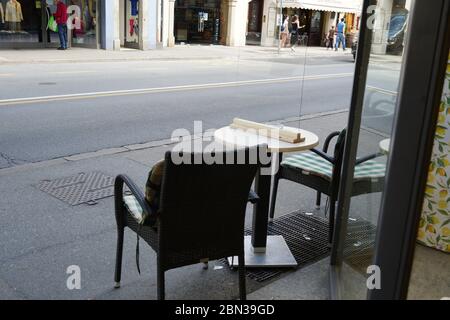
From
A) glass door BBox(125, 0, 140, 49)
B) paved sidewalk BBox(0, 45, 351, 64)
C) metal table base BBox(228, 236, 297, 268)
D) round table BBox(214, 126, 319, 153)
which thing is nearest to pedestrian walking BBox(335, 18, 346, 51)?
paved sidewalk BBox(0, 45, 351, 64)

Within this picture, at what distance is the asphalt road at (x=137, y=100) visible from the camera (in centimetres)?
666

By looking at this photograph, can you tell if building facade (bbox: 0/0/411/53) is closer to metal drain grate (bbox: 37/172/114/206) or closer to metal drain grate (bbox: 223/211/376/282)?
metal drain grate (bbox: 37/172/114/206)

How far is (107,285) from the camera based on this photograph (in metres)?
3.35

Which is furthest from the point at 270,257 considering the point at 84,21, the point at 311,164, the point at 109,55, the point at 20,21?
the point at 84,21

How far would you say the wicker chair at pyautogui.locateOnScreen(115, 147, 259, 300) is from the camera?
2738mm

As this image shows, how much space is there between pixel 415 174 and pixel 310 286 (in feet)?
5.50

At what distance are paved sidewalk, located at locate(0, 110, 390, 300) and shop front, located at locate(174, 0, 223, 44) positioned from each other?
949 inches

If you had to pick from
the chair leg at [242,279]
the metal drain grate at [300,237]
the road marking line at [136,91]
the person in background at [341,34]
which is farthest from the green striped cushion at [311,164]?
the person in background at [341,34]

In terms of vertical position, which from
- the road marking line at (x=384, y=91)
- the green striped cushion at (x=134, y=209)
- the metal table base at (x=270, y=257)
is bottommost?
the metal table base at (x=270, y=257)

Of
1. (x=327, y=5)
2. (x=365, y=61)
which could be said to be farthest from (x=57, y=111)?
(x=327, y=5)

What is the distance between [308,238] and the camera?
428cm

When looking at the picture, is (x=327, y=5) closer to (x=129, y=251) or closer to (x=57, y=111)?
(x=57, y=111)

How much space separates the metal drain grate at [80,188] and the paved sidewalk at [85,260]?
4.2 inches

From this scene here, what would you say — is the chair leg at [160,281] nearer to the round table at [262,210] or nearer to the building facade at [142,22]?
the round table at [262,210]
